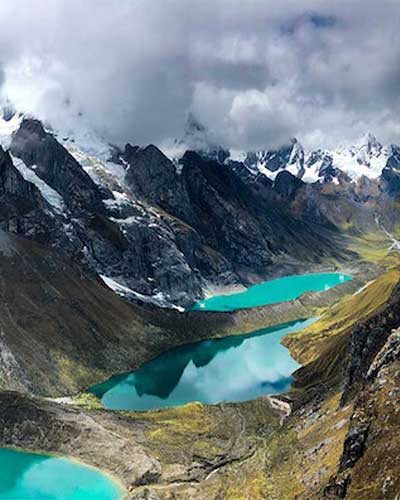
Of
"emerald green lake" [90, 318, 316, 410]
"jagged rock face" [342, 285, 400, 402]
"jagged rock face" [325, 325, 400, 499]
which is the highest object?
"emerald green lake" [90, 318, 316, 410]

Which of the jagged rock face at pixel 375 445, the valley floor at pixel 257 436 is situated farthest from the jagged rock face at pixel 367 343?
the jagged rock face at pixel 375 445

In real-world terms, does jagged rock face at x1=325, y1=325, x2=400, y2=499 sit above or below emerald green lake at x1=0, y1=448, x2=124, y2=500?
below

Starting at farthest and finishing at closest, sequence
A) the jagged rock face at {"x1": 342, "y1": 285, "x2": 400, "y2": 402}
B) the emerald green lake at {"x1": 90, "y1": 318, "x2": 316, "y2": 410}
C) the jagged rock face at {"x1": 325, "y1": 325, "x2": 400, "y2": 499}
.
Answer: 1. the emerald green lake at {"x1": 90, "y1": 318, "x2": 316, "y2": 410}
2. the jagged rock face at {"x1": 342, "y1": 285, "x2": 400, "y2": 402}
3. the jagged rock face at {"x1": 325, "y1": 325, "x2": 400, "y2": 499}

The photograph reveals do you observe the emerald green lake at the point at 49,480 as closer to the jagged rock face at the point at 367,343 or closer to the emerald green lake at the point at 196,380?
the emerald green lake at the point at 196,380

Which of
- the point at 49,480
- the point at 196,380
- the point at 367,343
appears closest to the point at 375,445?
the point at 367,343

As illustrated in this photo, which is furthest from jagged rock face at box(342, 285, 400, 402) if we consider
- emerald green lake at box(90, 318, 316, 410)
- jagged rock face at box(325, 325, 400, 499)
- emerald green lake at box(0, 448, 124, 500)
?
emerald green lake at box(90, 318, 316, 410)

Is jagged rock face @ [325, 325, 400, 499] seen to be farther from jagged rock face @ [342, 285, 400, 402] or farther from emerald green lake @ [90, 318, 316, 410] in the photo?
emerald green lake @ [90, 318, 316, 410]

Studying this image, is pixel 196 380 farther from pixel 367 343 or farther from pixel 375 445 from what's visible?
pixel 375 445

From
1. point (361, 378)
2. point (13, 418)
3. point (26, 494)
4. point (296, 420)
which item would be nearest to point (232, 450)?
point (296, 420)
